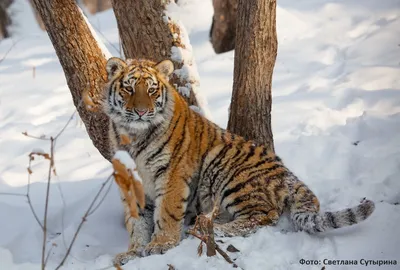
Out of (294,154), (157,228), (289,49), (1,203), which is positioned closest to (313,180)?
(294,154)

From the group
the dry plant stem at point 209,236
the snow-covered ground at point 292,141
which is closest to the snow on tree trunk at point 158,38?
the snow-covered ground at point 292,141

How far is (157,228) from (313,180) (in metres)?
1.54

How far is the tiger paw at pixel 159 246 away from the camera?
14.9ft

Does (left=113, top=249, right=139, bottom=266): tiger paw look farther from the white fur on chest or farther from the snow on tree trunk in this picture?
the snow on tree trunk

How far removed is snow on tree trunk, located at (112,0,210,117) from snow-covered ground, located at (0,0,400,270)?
0.59ft

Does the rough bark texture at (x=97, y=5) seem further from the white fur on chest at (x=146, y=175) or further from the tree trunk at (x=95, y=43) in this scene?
the white fur on chest at (x=146, y=175)

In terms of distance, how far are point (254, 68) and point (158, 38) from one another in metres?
0.96

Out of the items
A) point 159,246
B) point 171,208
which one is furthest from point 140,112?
point 159,246

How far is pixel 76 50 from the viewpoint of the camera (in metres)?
5.10

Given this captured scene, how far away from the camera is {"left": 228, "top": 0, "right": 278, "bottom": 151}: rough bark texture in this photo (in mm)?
5211

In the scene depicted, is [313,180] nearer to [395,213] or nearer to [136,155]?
[395,213]

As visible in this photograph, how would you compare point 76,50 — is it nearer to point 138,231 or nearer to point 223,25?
point 138,231

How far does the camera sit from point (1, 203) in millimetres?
5719

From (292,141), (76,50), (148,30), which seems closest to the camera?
(76,50)
